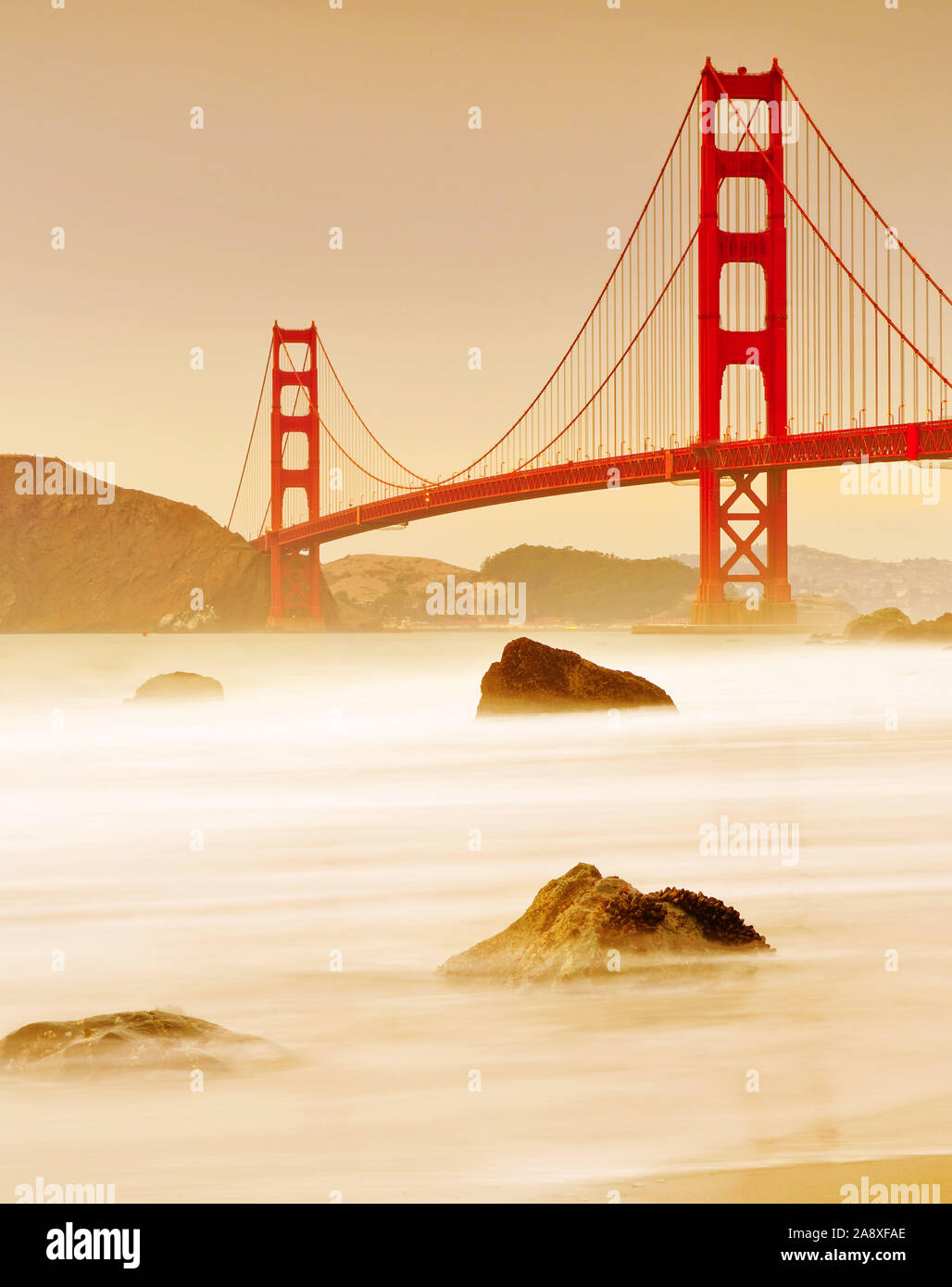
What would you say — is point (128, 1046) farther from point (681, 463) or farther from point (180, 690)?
point (681, 463)

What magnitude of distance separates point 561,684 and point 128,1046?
11905mm

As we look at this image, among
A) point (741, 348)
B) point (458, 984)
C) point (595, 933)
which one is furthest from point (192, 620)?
point (595, 933)

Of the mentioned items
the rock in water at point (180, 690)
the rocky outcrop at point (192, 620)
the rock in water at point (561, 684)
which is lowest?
the rock in water at point (561, 684)

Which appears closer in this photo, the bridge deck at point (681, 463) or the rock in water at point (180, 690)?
the rock in water at point (180, 690)

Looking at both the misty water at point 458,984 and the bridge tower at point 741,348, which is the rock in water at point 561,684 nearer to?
the misty water at point 458,984

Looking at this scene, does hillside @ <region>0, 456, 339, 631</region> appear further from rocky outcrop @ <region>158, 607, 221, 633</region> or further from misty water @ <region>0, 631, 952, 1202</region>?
misty water @ <region>0, 631, 952, 1202</region>

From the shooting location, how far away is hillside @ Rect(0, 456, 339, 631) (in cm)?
12794

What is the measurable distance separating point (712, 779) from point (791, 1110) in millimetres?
8738

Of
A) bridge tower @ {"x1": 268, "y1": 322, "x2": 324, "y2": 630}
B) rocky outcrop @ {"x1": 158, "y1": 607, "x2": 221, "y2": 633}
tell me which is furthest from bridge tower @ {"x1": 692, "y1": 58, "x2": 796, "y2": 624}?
rocky outcrop @ {"x1": 158, "y1": 607, "x2": 221, "y2": 633}

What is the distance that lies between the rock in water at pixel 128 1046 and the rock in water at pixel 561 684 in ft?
35.8

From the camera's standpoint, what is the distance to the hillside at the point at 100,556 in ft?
420

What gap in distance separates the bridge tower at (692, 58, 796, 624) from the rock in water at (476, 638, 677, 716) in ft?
103

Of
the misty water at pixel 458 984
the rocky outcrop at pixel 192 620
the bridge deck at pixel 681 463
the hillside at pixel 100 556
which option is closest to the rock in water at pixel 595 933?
the misty water at pixel 458 984
